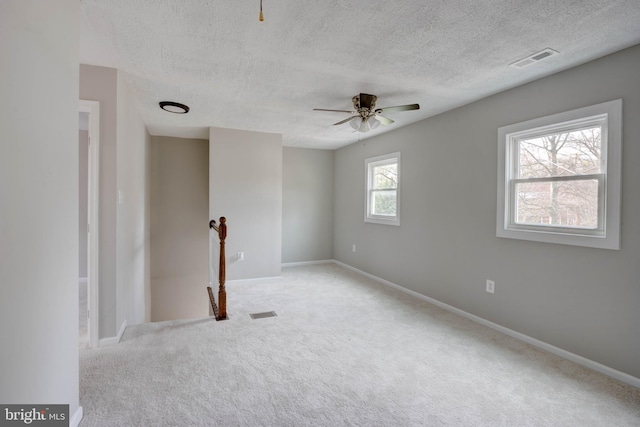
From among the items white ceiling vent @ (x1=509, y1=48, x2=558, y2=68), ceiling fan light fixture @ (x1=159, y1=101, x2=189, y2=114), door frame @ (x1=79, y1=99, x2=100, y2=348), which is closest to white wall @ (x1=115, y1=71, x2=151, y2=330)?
door frame @ (x1=79, y1=99, x2=100, y2=348)

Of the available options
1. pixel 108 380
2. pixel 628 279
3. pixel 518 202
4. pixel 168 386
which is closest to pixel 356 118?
pixel 518 202

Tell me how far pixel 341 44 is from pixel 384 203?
3324mm

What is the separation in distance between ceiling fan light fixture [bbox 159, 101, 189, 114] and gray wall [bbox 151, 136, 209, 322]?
2.03m

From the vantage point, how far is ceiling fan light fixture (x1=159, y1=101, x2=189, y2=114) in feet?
12.1

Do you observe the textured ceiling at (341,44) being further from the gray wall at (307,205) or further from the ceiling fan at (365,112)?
the gray wall at (307,205)

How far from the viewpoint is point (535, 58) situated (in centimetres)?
248

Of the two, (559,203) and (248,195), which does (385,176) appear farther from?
(559,203)

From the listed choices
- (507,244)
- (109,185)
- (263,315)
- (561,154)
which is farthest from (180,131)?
(561,154)

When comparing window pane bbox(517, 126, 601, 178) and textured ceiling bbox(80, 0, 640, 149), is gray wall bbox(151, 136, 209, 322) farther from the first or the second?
window pane bbox(517, 126, 601, 178)

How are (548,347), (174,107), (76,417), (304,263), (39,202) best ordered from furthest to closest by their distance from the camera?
(304,263) → (174,107) → (548,347) → (76,417) → (39,202)

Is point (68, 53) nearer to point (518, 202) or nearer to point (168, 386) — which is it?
point (168, 386)

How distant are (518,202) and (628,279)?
1.09 meters

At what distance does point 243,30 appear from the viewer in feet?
7.06

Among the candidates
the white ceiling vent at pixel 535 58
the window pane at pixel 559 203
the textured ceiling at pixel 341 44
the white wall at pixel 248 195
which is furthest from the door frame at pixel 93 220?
the window pane at pixel 559 203
